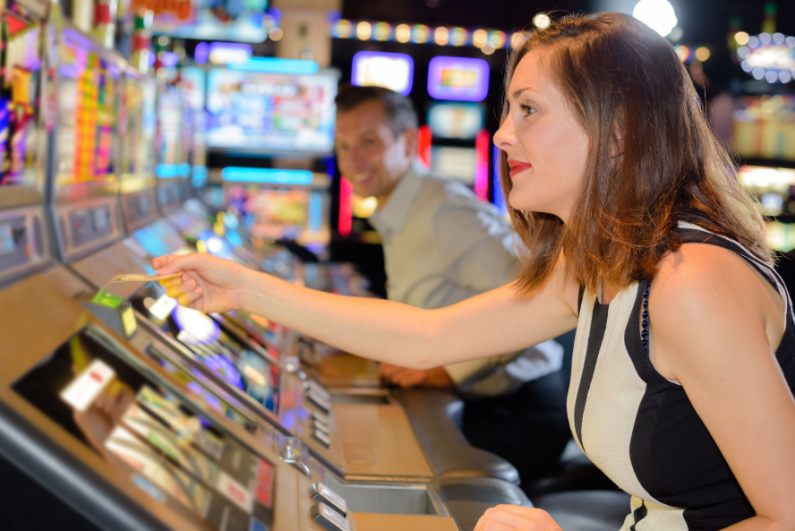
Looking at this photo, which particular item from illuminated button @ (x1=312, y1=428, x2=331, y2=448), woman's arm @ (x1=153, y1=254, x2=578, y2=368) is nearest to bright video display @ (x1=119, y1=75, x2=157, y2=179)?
woman's arm @ (x1=153, y1=254, x2=578, y2=368)

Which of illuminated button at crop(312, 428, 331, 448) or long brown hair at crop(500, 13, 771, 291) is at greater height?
long brown hair at crop(500, 13, 771, 291)

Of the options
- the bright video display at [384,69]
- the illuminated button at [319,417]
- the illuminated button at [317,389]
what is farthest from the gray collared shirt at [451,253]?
the bright video display at [384,69]

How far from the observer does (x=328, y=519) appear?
2.84ft

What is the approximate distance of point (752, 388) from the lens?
81 centimetres

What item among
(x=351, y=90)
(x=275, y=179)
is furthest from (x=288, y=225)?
(x=351, y=90)

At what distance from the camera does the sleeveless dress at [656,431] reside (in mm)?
934

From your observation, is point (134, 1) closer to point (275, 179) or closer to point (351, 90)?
point (275, 179)

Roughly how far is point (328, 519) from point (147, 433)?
0.83ft

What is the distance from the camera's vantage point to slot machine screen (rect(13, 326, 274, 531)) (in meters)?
0.65

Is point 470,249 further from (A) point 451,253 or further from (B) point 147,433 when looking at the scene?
(B) point 147,433

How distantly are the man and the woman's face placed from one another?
0.79 m

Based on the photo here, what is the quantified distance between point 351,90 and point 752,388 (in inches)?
76.8

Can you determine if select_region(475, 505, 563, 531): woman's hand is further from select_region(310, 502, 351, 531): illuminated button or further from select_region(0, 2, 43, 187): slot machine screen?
select_region(0, 2, 43, 187): slot machine screen

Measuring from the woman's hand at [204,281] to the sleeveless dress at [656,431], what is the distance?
595 millimetres
